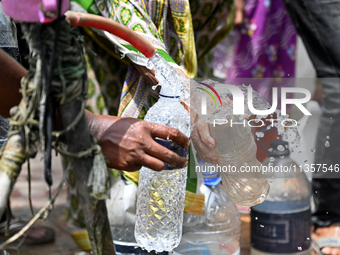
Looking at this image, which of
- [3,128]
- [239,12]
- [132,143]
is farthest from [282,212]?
[239,12]

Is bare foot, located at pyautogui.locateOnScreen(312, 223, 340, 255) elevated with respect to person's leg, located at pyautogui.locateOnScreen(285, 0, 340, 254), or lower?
lower

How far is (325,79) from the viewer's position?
6.07ft

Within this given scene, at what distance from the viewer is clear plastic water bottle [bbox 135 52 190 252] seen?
1131mm

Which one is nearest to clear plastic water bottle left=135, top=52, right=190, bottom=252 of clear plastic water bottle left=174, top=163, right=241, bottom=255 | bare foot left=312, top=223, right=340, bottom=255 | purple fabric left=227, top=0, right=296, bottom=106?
clear plastic water bottle left=174, top=163, right=241, bottom=255

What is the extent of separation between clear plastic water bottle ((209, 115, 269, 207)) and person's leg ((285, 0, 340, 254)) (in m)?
0.65

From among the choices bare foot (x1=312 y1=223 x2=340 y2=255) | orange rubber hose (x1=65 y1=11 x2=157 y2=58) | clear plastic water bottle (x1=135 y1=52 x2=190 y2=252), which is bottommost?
bare foot (x1=312 y1=223 x2=340 y2=255)

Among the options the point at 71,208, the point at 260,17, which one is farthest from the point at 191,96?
the point at 260,17

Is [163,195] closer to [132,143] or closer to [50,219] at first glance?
[132,143]

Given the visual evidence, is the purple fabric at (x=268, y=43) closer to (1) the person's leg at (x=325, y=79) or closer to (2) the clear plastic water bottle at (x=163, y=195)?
(1) the person's leg at (x=325, y=79)

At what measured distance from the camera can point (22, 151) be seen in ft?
2.22

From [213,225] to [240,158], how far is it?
0.45m

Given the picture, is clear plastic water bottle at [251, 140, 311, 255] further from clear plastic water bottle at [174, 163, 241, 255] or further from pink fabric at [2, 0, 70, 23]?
pink fabric at [2, 0, 70, 23]

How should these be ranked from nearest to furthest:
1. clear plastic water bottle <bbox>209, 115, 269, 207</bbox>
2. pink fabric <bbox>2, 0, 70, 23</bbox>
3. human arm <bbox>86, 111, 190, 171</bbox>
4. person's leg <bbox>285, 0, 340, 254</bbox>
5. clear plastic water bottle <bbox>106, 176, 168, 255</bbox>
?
1. pink fabric <bbox>2, 0, 70, 23</bbox>
2. human arm <bbox>86, 111, 190, 171</bbox>
3. clear plastic water bottle <bbox>209, 115, 269, 207</bbox>
4. clear plastic water bottle <bbox>106, 176, 168, 255</bbox>
5. person's leg <bbox>285, 0, 340, 254</bbox>

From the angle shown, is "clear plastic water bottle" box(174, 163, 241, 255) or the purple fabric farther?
the purple fabric
